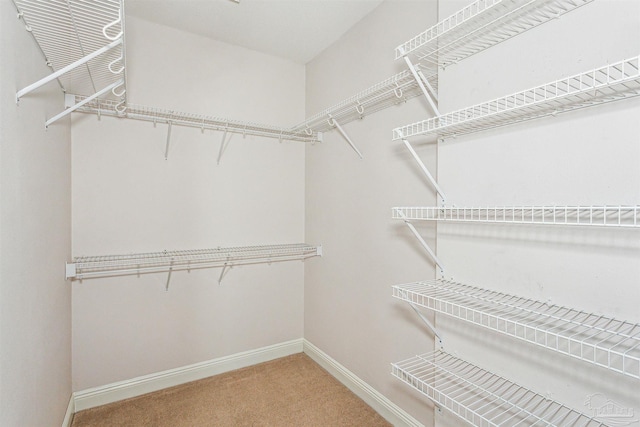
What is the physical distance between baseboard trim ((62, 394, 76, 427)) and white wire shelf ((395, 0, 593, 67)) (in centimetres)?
255

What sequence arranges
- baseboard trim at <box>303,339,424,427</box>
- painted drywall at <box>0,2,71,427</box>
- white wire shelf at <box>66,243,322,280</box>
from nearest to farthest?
painted drywall at <box>0,2,71,427</box>, baseboard trim at <box>303,339,424,427</box>, white wire shelf at <box>66,243,322,280</box>

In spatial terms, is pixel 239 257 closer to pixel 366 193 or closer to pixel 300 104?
pixel 366 193

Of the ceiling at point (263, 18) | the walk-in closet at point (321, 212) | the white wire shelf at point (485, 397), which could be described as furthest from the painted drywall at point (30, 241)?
the white wire shelf at point (485, 397)

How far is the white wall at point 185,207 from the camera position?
196cm

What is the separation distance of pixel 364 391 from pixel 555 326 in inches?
54.5

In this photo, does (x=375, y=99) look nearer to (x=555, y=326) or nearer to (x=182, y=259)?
(x=555, y=326)

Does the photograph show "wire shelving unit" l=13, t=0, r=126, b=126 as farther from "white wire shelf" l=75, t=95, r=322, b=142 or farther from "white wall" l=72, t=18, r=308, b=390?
"white wall" l=72, t=18, r=308, b=390

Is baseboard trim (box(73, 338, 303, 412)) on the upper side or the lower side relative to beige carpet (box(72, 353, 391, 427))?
upper

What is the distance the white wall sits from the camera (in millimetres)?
1965

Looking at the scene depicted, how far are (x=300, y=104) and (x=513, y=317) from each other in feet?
7.49

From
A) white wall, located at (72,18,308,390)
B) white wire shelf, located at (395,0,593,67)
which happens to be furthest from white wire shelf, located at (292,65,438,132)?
white wall, located at (72,18,308,390)

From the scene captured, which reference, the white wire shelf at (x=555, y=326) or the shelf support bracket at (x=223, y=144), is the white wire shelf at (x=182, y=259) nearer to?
the shelf support bracket at (x=223, y=144)

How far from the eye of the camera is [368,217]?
203cm

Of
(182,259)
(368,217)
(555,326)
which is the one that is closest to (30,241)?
(182,259)
